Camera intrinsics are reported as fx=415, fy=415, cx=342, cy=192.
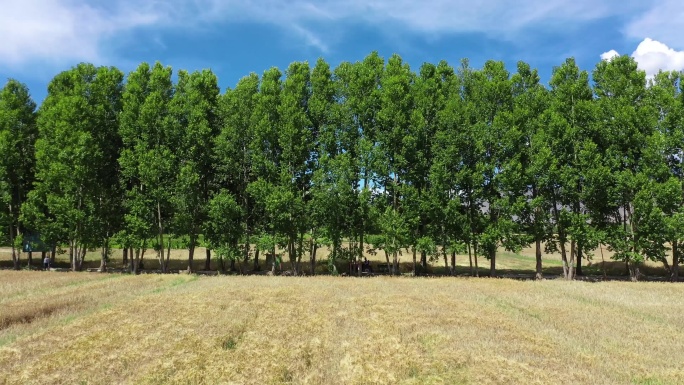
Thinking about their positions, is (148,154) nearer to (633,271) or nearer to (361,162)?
(361,162)

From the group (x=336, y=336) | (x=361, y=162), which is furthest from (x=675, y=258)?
(x=336, y=336)

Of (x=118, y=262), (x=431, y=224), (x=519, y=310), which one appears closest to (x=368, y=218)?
(x=431, y=224)

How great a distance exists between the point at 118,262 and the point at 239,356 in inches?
1893

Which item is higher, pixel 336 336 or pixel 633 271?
pixel 336 336

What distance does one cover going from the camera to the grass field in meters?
11.6

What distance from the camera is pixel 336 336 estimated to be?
1567 cm

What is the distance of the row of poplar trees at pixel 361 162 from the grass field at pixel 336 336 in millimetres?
13204

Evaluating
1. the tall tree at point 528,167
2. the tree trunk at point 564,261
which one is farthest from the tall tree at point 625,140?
the tall tree at point 528,167

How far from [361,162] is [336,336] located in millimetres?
26980

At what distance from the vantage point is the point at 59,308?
20.5m

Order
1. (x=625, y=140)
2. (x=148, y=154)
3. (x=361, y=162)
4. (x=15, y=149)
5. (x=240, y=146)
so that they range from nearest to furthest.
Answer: (x=625, y=140), (x=148, y=154), (x=361, y=162), (x=240, y=146), (x=15, y=149)

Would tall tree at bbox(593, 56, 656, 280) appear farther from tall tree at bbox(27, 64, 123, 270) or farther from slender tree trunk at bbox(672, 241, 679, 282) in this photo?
tall tree at bbox(27, 64, 123, 270)

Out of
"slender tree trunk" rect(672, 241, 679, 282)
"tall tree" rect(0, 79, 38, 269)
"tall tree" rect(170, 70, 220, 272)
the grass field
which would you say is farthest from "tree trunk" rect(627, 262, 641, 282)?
"tall tree" rect(0, 79, 38, 269)

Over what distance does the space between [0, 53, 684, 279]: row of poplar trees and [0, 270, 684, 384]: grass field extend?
13.2 m
